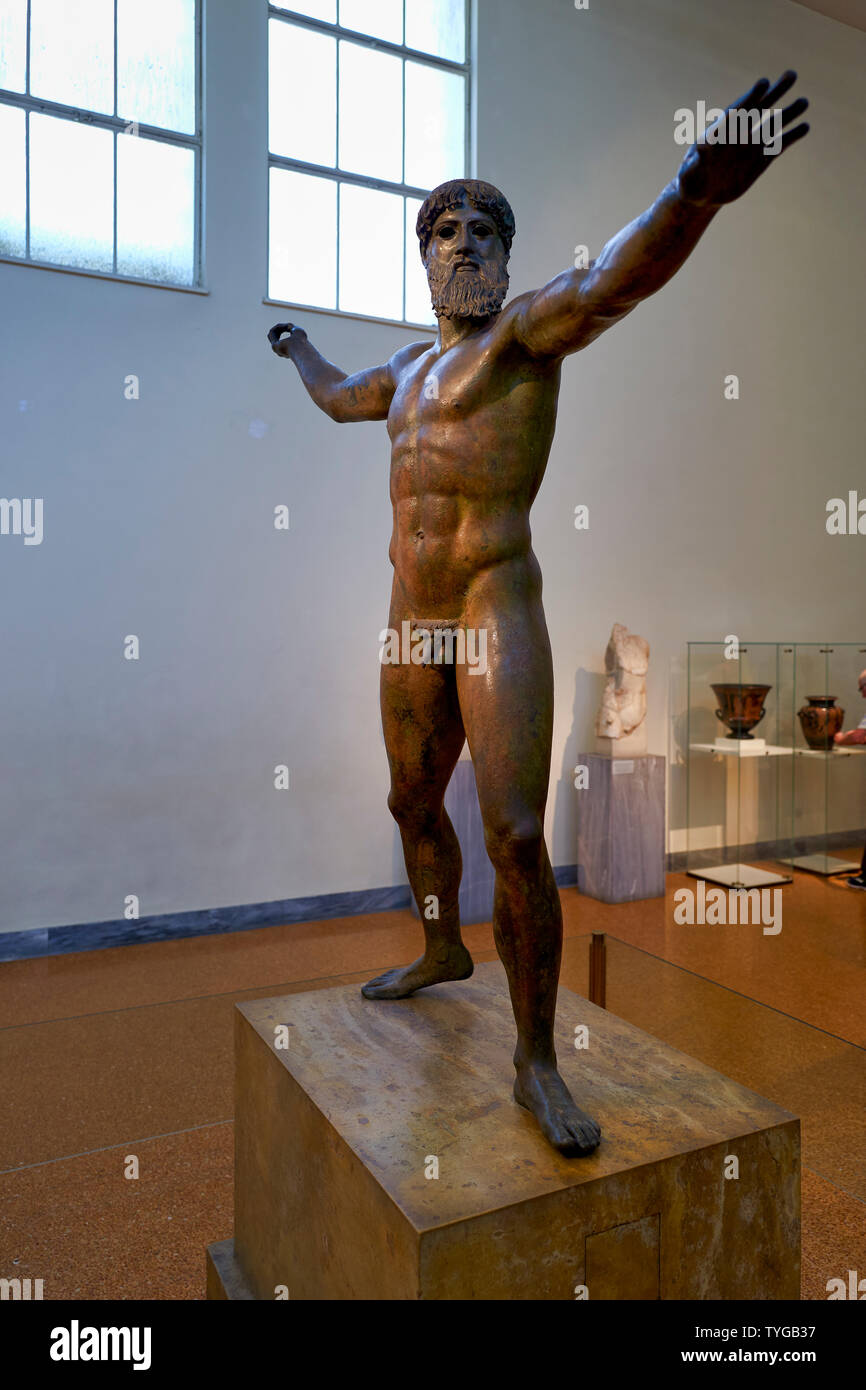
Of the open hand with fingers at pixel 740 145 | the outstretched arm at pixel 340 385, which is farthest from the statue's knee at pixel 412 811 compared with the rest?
the open hand with fingers at pixel 740 145

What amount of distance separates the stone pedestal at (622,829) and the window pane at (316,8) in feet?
15.6

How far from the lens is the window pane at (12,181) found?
15.8ft

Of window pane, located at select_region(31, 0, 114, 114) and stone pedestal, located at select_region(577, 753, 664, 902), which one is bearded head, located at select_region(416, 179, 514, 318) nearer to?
window pane, located at select_region(31, 0, 114, 114)

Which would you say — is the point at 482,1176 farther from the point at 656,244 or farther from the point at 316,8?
the point at 316,8

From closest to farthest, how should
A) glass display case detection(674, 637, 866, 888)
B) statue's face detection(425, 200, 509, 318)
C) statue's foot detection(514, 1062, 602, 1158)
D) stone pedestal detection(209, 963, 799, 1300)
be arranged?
stone pedestal detection(209, 963, 799, 1300), statue's foot detection(514, 1062, 602, 1158), statue's face detection(425, 200, 509, 318), glass display case detection(674, 637, 866, 888)

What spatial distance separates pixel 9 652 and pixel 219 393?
182 centimetres

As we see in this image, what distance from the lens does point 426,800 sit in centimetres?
241

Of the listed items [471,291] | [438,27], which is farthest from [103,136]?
[471,291]

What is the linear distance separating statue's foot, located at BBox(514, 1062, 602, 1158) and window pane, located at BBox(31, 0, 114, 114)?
532 cm

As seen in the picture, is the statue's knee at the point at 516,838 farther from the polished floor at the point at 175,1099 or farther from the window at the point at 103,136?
the window at the point at 103,136

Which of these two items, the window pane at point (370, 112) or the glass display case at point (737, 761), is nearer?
the window pane at point (370, 112)

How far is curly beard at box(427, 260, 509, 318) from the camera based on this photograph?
6.98ft

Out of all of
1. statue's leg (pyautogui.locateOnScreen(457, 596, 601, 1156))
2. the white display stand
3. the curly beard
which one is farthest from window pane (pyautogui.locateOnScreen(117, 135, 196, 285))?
the white display stand

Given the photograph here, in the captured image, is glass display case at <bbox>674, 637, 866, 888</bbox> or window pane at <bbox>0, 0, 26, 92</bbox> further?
glass display case at <bbox>674, 637, 866, 888</bbox>
